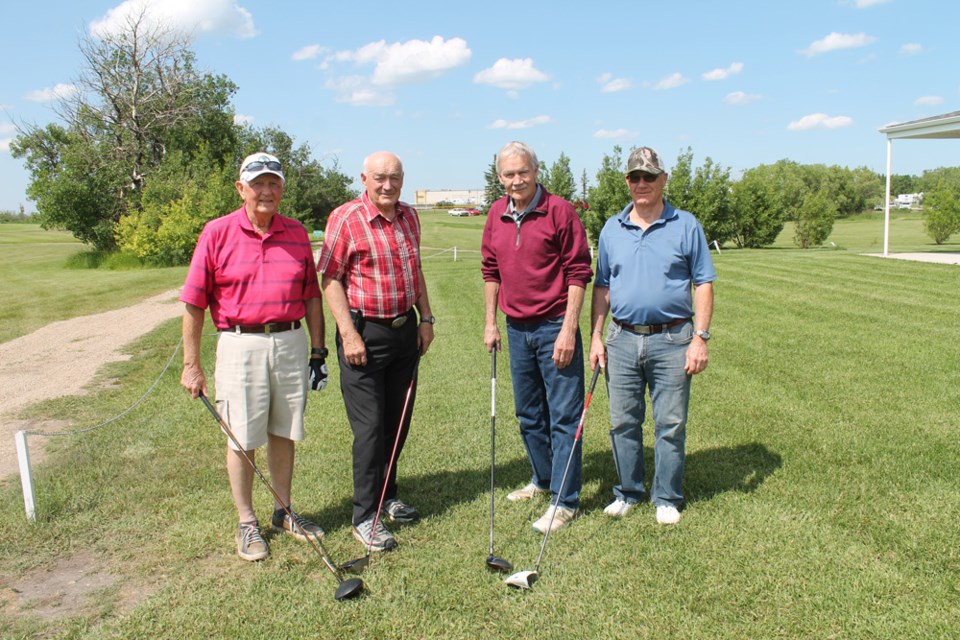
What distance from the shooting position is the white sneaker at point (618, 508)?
166 inches

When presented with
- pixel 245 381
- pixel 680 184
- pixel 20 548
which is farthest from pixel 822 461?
pixel 680 184

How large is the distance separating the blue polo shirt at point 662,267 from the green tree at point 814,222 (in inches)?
1187

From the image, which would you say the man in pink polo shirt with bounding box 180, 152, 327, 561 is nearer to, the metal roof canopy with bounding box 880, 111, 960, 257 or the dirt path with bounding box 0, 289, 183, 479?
the dirt path with bounding box 0, 289, 183, 479

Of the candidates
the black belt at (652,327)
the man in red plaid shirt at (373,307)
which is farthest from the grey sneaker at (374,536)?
the black belt at (652,327)

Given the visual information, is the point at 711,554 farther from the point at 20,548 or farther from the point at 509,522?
the point at 20,548

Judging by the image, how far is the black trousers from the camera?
400 centimetres

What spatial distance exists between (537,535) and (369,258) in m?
1.79

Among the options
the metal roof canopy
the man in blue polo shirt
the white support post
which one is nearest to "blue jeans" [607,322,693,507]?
the man in blue polo shirt

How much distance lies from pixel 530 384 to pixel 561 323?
470mm

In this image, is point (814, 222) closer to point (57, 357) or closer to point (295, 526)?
point (57, 357)

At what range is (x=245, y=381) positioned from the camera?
3742 mm

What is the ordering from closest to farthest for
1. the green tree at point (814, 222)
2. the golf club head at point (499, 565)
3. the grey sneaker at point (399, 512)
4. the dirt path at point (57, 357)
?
1. the golf club head at point (499, 565)
2. the grey sneaker at point (399, 512)
3. the dirt path at point (57, 357)
4. the green tree at point (814, 222)

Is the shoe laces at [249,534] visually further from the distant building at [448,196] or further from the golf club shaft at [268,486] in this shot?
the distant building at [448,196]

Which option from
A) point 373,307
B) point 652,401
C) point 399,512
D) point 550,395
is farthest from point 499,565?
point 373,307
